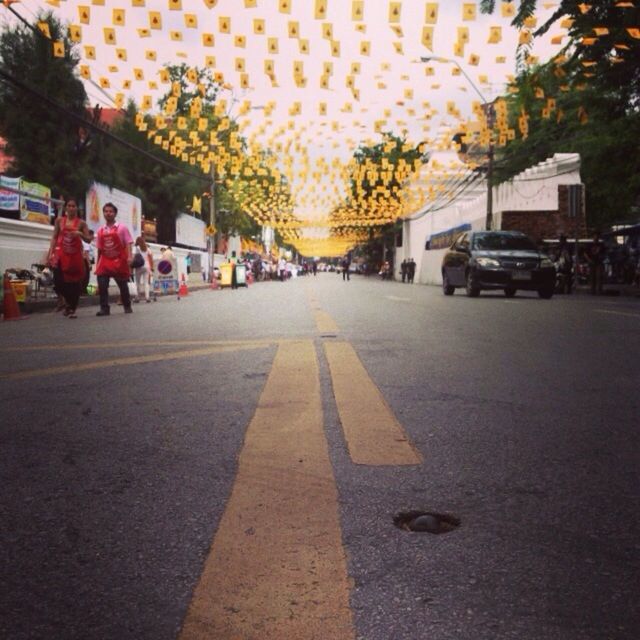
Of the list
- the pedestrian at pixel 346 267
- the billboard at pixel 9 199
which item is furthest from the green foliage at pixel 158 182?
the billboard at pixel 9 199

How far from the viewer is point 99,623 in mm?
1519

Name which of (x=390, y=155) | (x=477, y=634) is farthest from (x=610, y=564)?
(x=390, y=155)

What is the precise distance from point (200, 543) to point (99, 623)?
0.44 meters

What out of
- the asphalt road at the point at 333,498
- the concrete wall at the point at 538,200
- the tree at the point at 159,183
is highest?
the tree at the point at 159,183

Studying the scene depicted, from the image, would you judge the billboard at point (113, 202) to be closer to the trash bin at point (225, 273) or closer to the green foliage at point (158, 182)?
the trash bin at point (225, 273)

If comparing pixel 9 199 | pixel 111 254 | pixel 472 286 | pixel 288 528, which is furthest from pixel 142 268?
pixel 288 528

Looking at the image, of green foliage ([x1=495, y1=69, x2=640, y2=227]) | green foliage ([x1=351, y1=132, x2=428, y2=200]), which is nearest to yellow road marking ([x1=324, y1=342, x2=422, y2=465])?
green foliage ([x1=495, y1=69, x2=640, y2=227])

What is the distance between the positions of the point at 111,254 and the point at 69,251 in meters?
0.69

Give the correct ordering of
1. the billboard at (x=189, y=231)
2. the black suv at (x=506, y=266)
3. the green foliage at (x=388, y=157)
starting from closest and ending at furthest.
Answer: the black suv at (x=506, y=266) < the billboard at (x=189, y=231) < the green foliage at (x=388, y=157)

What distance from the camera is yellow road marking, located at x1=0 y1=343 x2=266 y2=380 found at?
5.04m

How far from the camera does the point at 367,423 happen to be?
3.32m

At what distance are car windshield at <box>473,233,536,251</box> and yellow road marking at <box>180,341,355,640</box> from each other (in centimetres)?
1585

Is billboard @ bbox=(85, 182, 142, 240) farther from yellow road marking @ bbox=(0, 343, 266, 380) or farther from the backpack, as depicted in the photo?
yellow road marking @ bbox=(0, 343, 266, 380)

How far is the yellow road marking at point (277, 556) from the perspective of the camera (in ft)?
4.91
